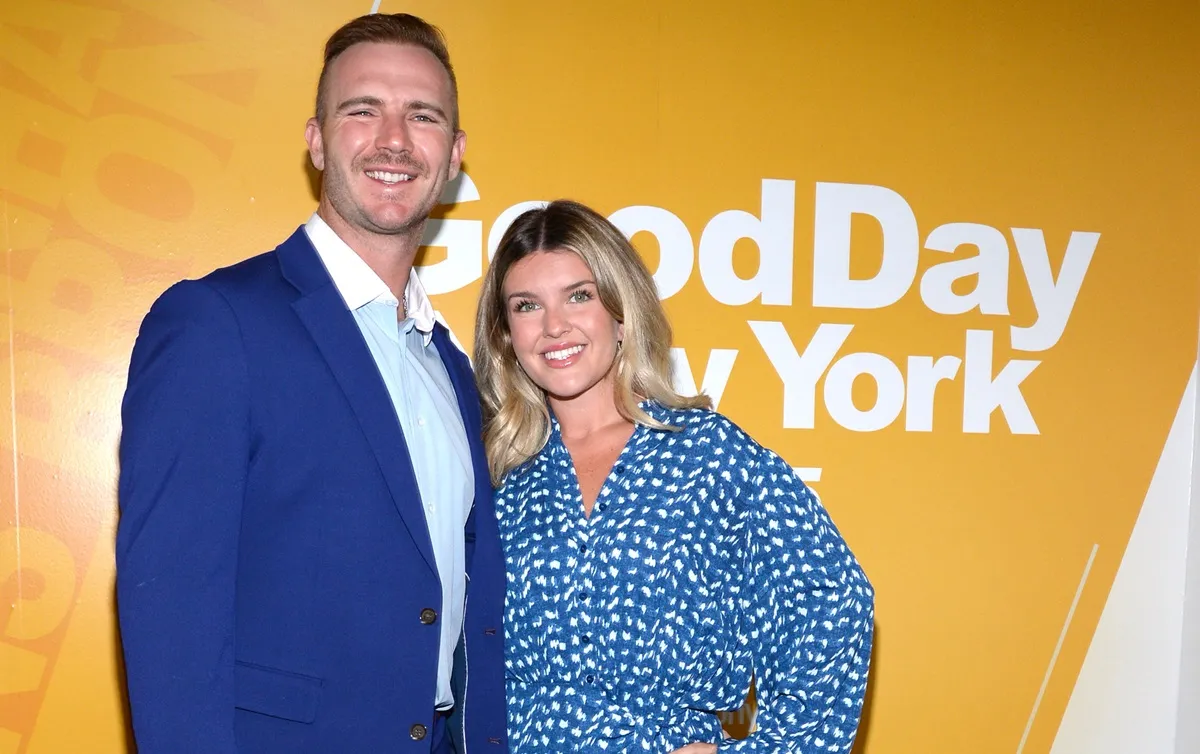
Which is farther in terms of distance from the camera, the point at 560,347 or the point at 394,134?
the point at 560,347

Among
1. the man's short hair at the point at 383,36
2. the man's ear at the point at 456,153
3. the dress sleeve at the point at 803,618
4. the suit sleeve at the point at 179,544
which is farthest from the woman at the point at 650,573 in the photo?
the suit sleeve at the point at 179,544

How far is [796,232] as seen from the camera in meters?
3.37

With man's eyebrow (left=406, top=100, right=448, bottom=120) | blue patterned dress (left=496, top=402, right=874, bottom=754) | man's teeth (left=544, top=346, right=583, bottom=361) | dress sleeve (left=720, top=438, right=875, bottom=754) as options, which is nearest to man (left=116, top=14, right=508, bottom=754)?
man's eyebrow (left=406, top=100, right=448, bottom=120)

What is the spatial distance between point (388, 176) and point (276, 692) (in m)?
0.96

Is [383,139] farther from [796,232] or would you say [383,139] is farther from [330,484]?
[796,232]

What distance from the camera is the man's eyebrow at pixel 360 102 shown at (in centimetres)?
209

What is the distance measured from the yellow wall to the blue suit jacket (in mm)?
1225

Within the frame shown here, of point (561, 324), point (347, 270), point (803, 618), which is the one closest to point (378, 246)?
point (347, 270)

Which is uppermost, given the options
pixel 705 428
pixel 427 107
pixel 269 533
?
pixel 427 107

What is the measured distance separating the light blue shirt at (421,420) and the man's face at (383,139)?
8cm

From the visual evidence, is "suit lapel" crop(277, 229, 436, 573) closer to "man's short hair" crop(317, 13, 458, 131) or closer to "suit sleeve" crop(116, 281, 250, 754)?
"suit sleeve" crop(116, 281, 250, 754)

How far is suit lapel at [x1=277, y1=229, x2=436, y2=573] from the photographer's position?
1843 millimetres

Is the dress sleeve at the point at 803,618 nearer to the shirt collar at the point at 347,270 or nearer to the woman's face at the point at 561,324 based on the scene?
the woman's face at the point at 561,324

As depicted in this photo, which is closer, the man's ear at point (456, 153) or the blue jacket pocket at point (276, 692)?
the blue jacket pocket at point (276, 692)
